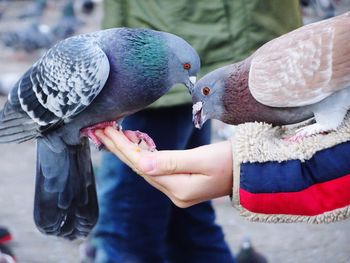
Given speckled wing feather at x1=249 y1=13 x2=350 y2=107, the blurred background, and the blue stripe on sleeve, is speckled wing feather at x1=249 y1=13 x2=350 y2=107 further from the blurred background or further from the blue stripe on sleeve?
the blurred background

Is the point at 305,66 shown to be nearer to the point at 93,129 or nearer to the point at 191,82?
the point at 191,82

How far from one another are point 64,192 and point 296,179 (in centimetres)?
87

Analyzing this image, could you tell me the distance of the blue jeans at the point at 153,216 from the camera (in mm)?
2943

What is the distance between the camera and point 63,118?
2375 mm

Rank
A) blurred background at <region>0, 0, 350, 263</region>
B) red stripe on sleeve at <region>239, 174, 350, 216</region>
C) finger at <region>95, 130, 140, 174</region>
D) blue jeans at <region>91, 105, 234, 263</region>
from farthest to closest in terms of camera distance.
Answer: blurred background at <region>0, 0, 350, 263</region>, blue jeans at <region>91, 105, 234, 263</region>, finger at <region>95, 130, 140, 174</region>, red stripe on sleeve at <region>239, 174, 350, 216</region>

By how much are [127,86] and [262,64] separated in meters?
0.41

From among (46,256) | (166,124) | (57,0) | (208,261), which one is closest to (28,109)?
(166,124)

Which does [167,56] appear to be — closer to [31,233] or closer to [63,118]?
[63,118]

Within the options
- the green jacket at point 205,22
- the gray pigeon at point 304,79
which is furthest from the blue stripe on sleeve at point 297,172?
the green jacket at point 205,22

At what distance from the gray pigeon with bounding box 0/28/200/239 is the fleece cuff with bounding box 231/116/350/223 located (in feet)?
1.38

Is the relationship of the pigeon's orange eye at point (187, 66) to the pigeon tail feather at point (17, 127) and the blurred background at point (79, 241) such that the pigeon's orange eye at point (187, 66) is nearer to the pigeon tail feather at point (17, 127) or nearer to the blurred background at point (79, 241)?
the pigeon tail feather at point (17, 127)

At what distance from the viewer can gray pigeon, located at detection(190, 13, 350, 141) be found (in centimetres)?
205

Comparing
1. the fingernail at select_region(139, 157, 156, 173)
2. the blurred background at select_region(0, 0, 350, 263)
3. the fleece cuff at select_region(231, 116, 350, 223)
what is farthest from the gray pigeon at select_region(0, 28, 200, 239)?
the blurred background at select_region(0, 0, 350, 263)

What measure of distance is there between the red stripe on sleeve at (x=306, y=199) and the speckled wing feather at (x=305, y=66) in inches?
9.8
